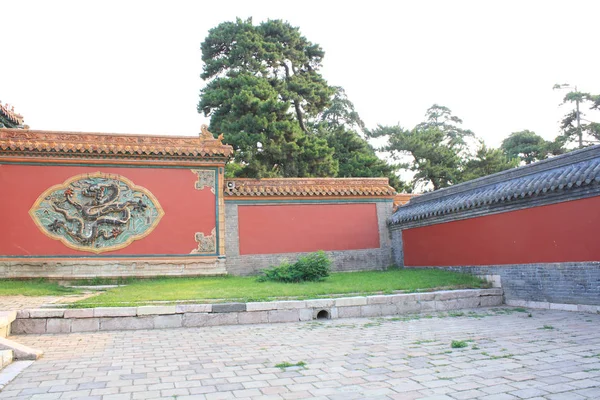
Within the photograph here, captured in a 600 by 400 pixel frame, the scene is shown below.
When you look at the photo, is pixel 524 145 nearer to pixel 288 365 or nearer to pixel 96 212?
pixel 96 212

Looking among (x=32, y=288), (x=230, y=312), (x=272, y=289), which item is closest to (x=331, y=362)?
(x=230, y=312)

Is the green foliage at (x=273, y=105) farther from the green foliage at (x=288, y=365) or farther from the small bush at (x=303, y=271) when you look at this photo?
the green foliage at (x=288, y=365)

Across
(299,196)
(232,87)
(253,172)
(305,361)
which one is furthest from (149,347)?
(232,87)

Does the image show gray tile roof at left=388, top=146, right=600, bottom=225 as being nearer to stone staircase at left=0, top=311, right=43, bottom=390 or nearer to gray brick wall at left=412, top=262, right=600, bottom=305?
gray brick wall at left=412, top=262, right=600, bottom=305

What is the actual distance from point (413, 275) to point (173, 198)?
6817 mm

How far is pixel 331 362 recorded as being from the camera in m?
4.48

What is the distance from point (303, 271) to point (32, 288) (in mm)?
6090

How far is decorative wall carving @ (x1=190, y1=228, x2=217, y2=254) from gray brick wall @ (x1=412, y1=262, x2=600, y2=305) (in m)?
7.26

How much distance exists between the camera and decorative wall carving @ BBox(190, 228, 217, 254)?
1270 cm

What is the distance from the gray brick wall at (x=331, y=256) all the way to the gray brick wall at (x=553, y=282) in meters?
4.88

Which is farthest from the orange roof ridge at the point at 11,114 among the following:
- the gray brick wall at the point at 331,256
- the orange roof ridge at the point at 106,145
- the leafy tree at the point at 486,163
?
the leafy tree at the point at 486,163

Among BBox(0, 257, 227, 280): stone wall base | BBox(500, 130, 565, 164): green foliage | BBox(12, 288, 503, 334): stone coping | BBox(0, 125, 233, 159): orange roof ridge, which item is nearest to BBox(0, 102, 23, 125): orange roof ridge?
BBox(0, 125, 233, 159): orange roof ridge

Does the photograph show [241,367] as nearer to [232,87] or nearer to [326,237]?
[326,237]

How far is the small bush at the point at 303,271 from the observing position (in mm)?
10594
